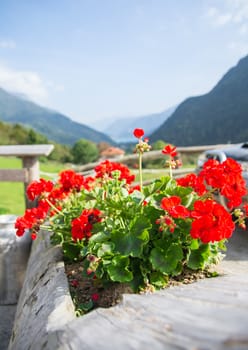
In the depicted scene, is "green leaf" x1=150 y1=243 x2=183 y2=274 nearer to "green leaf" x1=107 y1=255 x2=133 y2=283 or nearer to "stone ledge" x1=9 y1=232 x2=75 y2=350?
"green leaf" x1=107 y1=255 x2=133 y2=283

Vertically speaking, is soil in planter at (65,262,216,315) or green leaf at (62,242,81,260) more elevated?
green leaf at (62,242,81,260)

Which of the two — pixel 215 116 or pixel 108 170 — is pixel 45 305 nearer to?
pixel 108 170

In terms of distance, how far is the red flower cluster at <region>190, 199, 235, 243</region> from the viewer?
1.38 m

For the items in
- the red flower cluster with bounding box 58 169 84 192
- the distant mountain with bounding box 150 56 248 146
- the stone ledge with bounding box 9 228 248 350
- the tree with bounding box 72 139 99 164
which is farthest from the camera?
the distant mountain with bounding box 150 56 248 146

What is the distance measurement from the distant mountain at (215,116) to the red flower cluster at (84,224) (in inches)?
2207

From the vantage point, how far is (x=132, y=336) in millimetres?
880

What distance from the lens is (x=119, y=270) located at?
1.52 meters

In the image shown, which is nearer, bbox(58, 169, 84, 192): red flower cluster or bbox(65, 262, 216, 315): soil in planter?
bbox(65, 262, 216, 315): soil in planter

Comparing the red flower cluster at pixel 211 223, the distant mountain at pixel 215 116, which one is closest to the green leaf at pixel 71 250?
the red flower cluster at pixel 211 223

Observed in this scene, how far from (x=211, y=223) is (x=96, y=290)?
606 millimetres

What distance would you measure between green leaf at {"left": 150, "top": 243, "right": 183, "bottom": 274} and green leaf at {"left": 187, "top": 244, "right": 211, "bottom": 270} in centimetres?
10

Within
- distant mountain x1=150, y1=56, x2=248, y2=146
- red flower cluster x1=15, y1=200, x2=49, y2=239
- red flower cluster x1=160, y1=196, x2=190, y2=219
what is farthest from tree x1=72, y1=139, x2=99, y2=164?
red flower cluster x1=160, y1=196, x2=190, y2=219

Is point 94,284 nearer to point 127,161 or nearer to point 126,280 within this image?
point 126,280

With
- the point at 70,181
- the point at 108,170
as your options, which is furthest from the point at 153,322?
the point at 70,181
